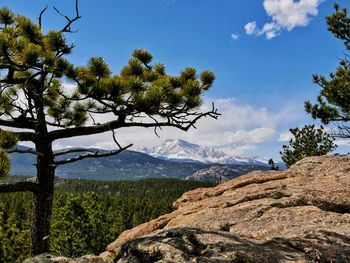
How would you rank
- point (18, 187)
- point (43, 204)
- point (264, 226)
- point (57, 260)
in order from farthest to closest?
point (43, 204) → point (18, 187) → point (264, 226) → point (57, 260)

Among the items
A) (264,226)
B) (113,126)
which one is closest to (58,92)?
(113,126)

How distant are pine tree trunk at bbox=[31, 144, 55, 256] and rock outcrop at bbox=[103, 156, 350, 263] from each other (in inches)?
87.7

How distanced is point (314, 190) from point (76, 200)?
52.5 m

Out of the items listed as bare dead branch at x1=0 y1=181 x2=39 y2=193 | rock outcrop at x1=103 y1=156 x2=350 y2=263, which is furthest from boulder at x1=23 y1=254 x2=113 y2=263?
bare dead branch at x1=0 y1=181 x2=39 y2=193

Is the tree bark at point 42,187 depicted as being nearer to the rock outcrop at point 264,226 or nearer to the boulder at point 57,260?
the rock outcrop at point 264,226

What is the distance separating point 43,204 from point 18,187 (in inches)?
38.4

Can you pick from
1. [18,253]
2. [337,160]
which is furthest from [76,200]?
[337,160]

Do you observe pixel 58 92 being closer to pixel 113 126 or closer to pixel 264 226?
pixel 113 126

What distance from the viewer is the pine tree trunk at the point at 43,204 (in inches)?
399

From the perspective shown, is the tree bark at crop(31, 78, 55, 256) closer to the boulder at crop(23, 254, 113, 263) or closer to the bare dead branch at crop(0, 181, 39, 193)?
the bare dead branch at crop(0, 181, 39, 193)

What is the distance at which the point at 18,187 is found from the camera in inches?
381

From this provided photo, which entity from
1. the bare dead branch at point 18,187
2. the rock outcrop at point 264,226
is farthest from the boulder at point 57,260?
the bare dead branch at point 18,187

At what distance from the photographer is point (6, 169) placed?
5.78 m

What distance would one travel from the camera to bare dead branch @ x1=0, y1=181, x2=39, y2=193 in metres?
9.12
